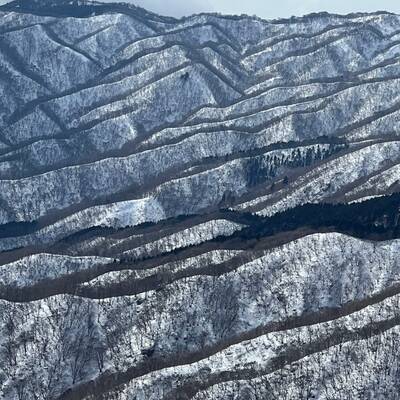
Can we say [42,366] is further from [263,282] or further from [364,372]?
[364,372]

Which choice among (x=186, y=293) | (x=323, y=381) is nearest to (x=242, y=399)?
(x=323, y=381)

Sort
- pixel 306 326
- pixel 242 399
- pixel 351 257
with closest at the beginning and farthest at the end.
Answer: pixel 242 399
pixel 306 326
pixel 351 257

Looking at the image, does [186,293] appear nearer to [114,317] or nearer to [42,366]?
[114,317]

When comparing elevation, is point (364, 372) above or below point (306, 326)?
below

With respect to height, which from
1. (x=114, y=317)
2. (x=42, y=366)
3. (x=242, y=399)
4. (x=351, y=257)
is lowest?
(x=242, y=399)

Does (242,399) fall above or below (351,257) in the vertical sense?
below

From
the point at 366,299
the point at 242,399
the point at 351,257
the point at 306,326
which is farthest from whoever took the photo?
the point at 351,257

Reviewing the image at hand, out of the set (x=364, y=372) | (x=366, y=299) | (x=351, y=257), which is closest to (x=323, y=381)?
(x=364, y=372)

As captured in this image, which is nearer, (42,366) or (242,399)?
(242,399)

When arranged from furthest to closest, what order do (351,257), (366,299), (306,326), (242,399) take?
(351,257), (366,299), (306,326), (242,399)
